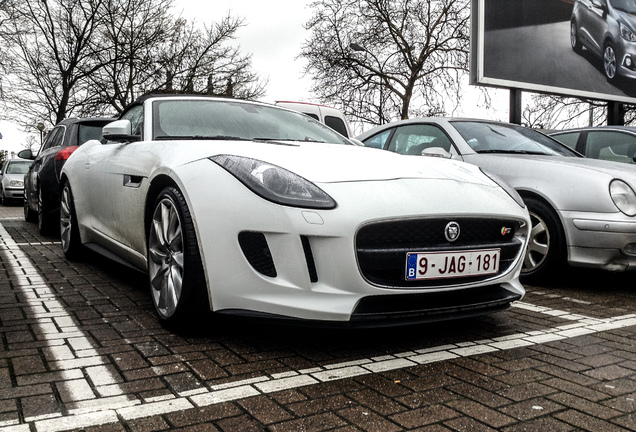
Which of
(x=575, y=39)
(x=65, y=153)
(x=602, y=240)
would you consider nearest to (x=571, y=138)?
(x=602, y=240)

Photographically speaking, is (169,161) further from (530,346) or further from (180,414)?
(530,346)

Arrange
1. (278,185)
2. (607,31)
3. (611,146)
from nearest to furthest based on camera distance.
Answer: (278,185), (611,146), (607,31)

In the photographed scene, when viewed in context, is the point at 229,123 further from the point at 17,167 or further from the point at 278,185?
the point at 17,167

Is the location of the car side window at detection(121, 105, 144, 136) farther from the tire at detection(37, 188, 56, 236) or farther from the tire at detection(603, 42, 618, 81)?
the tire at detection(603, 42, 618, 81)

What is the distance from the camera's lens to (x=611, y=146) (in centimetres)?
693

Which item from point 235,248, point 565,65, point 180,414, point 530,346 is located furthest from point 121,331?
point 565,65

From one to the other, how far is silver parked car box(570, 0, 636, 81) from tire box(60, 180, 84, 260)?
1448 cm

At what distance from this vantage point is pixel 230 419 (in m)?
2.23

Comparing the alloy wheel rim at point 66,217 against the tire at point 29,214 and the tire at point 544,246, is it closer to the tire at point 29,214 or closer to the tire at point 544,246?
the tire at point 544,246

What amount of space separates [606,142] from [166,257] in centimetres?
543

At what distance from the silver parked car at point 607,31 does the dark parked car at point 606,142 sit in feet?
34.4

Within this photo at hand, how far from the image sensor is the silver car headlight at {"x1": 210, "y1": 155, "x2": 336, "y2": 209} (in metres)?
2.82

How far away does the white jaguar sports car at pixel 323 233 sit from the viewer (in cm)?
279

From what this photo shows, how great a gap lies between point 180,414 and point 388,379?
884 mm
